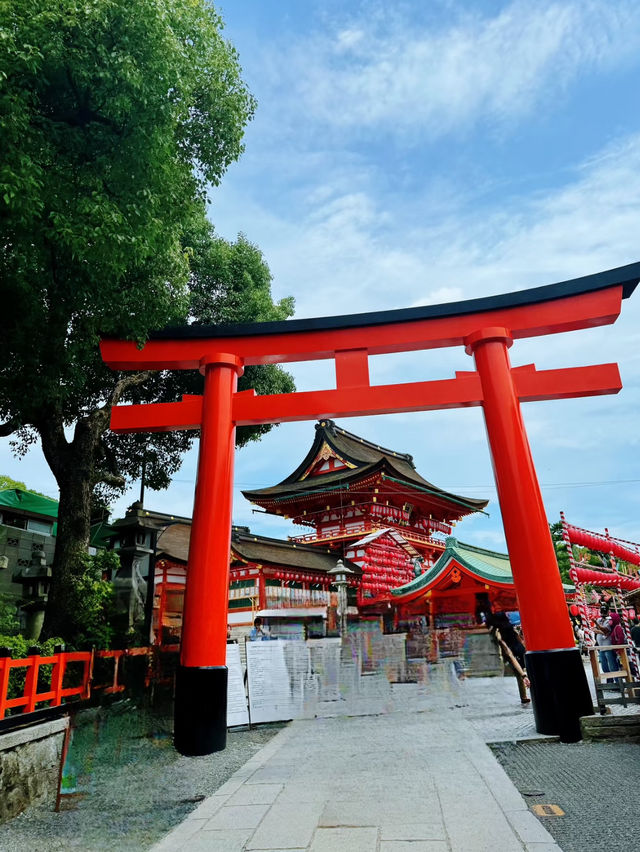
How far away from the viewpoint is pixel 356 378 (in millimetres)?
5770

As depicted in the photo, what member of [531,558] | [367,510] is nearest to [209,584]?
[531,558]

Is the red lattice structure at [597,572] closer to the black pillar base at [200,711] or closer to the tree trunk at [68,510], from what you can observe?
the black pillar base at [200,711]

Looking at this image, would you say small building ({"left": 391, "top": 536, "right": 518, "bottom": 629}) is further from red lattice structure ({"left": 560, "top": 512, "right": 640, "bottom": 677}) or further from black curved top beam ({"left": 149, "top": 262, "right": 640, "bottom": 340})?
black curved top beam ({"left": 149, "top": 262, "right": 640, "bottom": 340})

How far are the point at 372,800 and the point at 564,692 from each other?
189 centimetres

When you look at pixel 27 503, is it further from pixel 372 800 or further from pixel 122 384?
pixel 372 800

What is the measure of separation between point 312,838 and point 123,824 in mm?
1736

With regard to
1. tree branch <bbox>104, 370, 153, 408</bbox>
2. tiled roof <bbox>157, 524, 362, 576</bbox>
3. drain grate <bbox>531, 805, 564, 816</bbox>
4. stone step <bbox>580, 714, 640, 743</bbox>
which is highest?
tree branch <bbox>104, 370, 153, 408</bbox>

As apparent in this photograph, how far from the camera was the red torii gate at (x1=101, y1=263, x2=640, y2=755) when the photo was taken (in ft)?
14.6

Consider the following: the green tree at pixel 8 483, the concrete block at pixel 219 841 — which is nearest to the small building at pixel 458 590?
the concrete block at pixel 219 841

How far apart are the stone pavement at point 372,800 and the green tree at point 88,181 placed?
4041 millimetres

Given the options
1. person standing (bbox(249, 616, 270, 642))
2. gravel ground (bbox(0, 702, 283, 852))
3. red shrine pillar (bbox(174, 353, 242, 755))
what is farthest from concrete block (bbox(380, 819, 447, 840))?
person standing (bbox(249, 616, 270, 642))

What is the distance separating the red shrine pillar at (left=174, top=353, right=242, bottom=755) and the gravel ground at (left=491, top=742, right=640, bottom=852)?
2.54 m

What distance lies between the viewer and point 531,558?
469 centimetres

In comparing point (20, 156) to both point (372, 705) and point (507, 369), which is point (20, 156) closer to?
point (507, 369)
